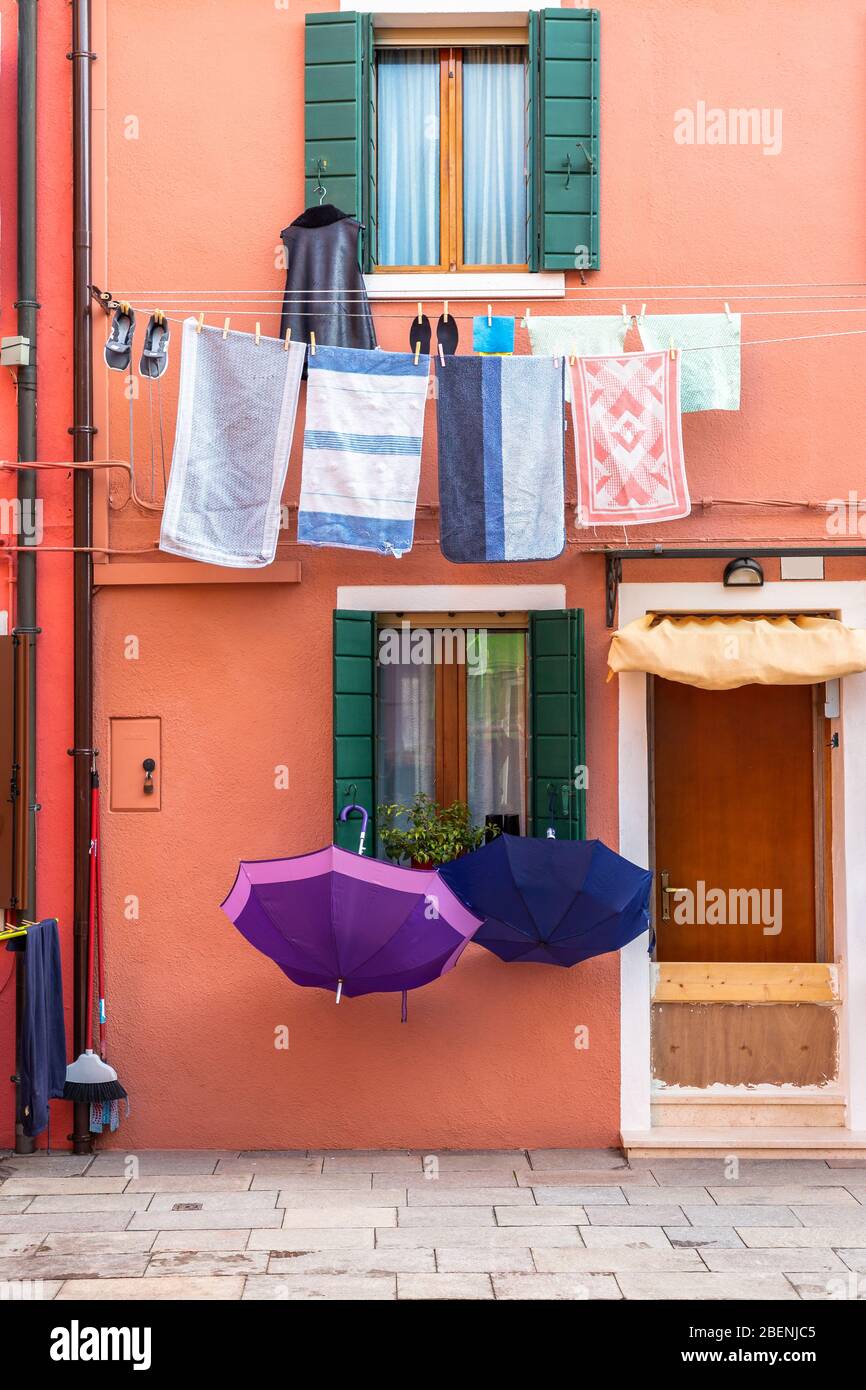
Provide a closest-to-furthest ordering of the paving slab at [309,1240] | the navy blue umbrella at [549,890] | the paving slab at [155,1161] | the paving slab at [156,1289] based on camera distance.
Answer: the paving slab at [156,1289] → the paving slab at [309,1240] → the navy blue umbrella at [549,890] → the paving slab at [155,1161]

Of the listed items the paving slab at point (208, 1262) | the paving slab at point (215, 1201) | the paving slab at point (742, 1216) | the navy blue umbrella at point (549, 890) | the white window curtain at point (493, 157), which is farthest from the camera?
the white window curtain at point (493, 157)

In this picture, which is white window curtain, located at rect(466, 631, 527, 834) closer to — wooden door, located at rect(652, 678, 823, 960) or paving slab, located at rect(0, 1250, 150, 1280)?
wooden door, located at rect(652, 678, 823, 960)

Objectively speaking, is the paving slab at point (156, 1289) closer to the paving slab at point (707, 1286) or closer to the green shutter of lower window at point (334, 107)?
the paving slab at point (707, 1286)

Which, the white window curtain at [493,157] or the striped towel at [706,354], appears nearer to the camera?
the striped towel at [706,354]

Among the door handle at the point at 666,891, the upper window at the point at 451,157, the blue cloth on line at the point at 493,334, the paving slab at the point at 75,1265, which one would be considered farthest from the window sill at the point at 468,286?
the paving slab at the point at 75,1265

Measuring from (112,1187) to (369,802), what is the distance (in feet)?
8.15

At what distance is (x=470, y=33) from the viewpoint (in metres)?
8.01

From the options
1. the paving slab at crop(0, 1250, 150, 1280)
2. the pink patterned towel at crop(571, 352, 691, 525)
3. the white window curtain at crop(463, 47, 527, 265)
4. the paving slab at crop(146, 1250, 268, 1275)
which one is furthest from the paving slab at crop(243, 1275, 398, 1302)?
the white window curtain at crop(463, 47, 527, 265)

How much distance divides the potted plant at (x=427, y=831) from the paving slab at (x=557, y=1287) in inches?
94.4

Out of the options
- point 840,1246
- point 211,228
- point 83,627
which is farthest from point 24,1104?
point 211,228

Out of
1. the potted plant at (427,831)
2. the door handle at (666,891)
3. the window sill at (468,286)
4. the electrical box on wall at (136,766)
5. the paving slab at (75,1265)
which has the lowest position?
the paving slab at (75,1265)

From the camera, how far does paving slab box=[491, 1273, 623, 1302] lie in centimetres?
577

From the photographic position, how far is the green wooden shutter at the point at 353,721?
301 inches

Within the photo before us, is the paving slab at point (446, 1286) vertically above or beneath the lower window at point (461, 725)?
beneath
